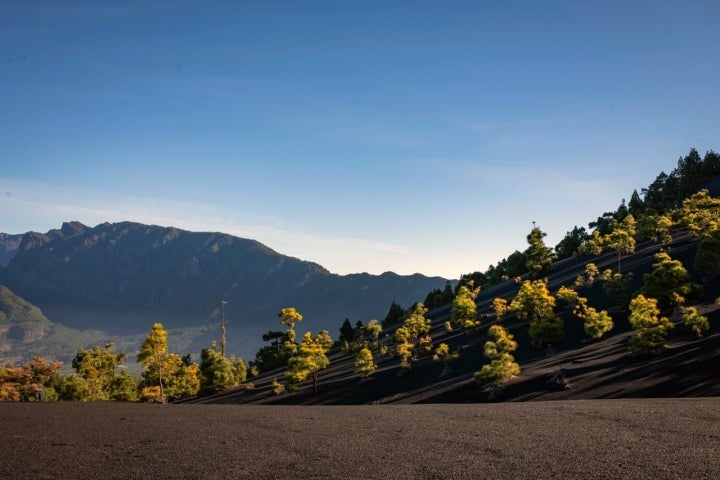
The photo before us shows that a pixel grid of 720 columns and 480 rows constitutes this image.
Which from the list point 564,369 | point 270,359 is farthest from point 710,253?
point 270,359

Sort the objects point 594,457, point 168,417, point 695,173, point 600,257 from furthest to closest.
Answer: point 695,173, point 600,257, point 168,417, point 594,457

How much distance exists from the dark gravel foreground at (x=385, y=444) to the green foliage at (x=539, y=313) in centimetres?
2777

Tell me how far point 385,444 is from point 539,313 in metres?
48.3

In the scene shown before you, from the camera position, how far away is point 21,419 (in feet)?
95.4

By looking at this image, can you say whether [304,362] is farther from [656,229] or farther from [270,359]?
[656,229]

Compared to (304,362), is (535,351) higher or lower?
lower

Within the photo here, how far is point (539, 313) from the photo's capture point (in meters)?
64.1

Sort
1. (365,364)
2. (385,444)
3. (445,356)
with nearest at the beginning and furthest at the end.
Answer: (385,444)
(445,356)
(365,364)

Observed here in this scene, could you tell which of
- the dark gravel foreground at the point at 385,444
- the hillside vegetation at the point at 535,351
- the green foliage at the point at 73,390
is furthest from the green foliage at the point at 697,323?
the green foliage at the point at 73,390

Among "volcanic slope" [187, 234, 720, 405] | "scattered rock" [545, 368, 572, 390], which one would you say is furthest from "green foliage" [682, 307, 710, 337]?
"scattered rock" [545, 368, 572, 390]

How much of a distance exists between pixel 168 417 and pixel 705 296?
5998cm

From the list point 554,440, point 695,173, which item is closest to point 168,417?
point 554,440

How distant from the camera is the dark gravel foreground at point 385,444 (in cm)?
1703

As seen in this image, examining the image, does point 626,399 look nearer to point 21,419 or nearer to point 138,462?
point 138,462
